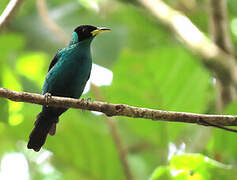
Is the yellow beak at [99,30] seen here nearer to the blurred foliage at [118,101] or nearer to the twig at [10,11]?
the blurred foliage at [118,101]

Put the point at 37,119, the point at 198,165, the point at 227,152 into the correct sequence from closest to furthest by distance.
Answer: the point at 198,165 < the point at 227,152 < the point at 37,119

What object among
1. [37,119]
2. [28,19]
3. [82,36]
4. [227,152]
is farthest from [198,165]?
[28,19]

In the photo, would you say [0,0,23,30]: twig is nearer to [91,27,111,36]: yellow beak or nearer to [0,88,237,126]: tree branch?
[0,88,237,126]: tree branch

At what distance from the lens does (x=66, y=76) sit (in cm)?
454

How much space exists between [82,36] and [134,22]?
0.95 metres

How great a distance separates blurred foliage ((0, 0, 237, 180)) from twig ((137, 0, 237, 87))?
0.28 meters

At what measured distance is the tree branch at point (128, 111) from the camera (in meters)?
2.87

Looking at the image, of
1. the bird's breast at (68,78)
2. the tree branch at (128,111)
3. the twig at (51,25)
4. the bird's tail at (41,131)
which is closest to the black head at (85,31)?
the twig at (51,25)

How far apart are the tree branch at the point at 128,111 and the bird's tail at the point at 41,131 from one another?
108 centimetres

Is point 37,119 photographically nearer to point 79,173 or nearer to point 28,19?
point 79,173

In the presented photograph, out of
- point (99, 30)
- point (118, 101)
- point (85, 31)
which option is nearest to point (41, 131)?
point (118, 101)

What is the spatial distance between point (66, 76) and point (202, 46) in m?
1.42

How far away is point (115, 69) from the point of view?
4.61m

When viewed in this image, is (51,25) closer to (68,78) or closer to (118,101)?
(68,78)
